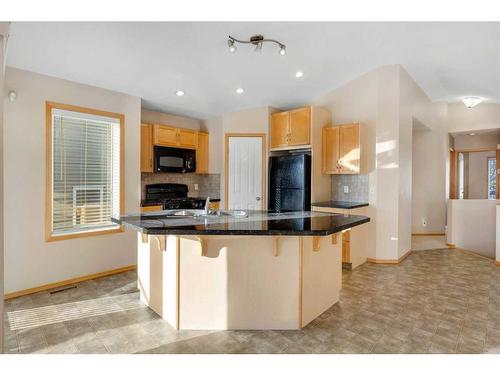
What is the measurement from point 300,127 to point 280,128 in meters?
0.41

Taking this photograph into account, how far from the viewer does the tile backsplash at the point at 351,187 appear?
480cm

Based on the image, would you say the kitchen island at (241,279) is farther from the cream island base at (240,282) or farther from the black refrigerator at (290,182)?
the black refrigerator at (290,182)

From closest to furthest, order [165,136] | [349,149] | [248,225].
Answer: [248,225] < [349,149] < [165,136]

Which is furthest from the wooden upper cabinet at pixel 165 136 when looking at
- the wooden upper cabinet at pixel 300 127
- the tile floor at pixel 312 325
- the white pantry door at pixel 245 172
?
the tile floor at pixel 312 325

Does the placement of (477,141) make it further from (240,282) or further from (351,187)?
(240,282)

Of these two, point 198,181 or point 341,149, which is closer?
point 341,149

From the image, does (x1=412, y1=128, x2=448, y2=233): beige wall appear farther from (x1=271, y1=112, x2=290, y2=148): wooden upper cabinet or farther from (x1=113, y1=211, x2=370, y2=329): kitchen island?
(x1=113, y1=211, x2=370, y2=329): kitchen island

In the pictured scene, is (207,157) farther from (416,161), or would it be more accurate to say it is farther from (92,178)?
(416,161)

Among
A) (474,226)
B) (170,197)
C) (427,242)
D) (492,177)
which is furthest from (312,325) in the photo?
(492,177)

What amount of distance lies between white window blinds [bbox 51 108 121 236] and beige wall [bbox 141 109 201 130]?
3.35 feet

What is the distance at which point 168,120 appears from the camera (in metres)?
5.38

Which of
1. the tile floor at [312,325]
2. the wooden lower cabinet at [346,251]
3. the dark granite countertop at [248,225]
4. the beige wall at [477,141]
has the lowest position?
the tile floor at [312,325]

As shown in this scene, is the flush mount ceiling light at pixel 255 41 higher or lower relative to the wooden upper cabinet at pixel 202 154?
higher

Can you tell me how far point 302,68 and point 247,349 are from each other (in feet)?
11.5
